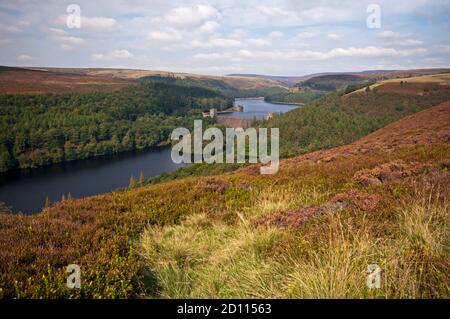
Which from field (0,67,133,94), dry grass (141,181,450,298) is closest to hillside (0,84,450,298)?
dry grass (141,181,450,298)

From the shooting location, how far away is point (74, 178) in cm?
8394

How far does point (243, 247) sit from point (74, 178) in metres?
88.6

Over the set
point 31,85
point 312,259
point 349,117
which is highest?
point 31,85

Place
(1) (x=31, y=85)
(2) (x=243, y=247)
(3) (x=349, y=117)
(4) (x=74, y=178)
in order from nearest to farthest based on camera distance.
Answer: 1. (2) (x=243, y=247)
2. (4) (x=74, y=178)
3. (3) (x=349, y=117)
4. (1) (x=31, y=85)

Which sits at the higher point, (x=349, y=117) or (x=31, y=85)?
(x=31, y=85)

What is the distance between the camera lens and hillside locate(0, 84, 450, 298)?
3461 mm

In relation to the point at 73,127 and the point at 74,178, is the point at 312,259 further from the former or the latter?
the point at 73,127

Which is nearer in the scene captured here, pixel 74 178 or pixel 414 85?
pixel 74 178

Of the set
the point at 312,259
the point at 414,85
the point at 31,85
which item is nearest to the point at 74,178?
the point at 312,259

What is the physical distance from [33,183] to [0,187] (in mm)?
6814

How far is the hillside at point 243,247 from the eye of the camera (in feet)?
11.4

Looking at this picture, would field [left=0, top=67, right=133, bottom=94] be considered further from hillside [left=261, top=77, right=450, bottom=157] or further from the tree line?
hillside [left=261, top=77, right=450, bottom=157]

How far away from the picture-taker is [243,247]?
4949 mm

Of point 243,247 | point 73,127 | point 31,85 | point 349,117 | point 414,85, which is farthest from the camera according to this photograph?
point 31,85
